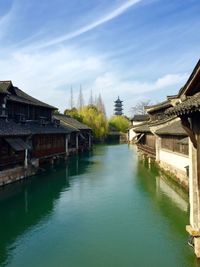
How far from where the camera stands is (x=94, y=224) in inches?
564

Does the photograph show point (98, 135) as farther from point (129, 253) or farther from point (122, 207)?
point (129, 253)

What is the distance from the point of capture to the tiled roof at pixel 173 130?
22.6 metres

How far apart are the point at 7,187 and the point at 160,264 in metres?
15.2

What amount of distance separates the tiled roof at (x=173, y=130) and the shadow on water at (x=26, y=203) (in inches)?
336

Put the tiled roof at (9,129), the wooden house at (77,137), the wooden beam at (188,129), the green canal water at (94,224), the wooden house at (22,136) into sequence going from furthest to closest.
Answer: the wooden house at (77,137) → the wooden house at (22,136) → the tiled roof at (9,129) → the green canal water at (94,224) → the wooden beam at (188,129)

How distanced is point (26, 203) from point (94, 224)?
6.34m

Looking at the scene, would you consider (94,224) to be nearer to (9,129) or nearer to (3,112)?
(9,129)

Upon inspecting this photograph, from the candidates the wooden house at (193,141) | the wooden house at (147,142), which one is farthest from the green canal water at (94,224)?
the wooden house at (147,142)

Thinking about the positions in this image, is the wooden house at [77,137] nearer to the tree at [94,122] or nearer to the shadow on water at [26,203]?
the tree at [94,122]

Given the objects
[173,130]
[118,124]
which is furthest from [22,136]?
[118,124]

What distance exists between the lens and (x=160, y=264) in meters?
10.0

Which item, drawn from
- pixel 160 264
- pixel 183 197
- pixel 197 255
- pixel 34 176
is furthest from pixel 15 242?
pixel 34 176

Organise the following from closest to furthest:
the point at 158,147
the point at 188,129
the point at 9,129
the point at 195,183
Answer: the point at 188,129
the point at 195,183
the point at 9,129
the point at 158,147

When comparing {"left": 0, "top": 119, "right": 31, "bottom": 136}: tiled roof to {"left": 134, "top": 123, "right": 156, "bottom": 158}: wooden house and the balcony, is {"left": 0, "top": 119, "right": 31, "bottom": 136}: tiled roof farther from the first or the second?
{"left": 134, "top": 123, "right": 156, "bottom": 158}: wooden house
